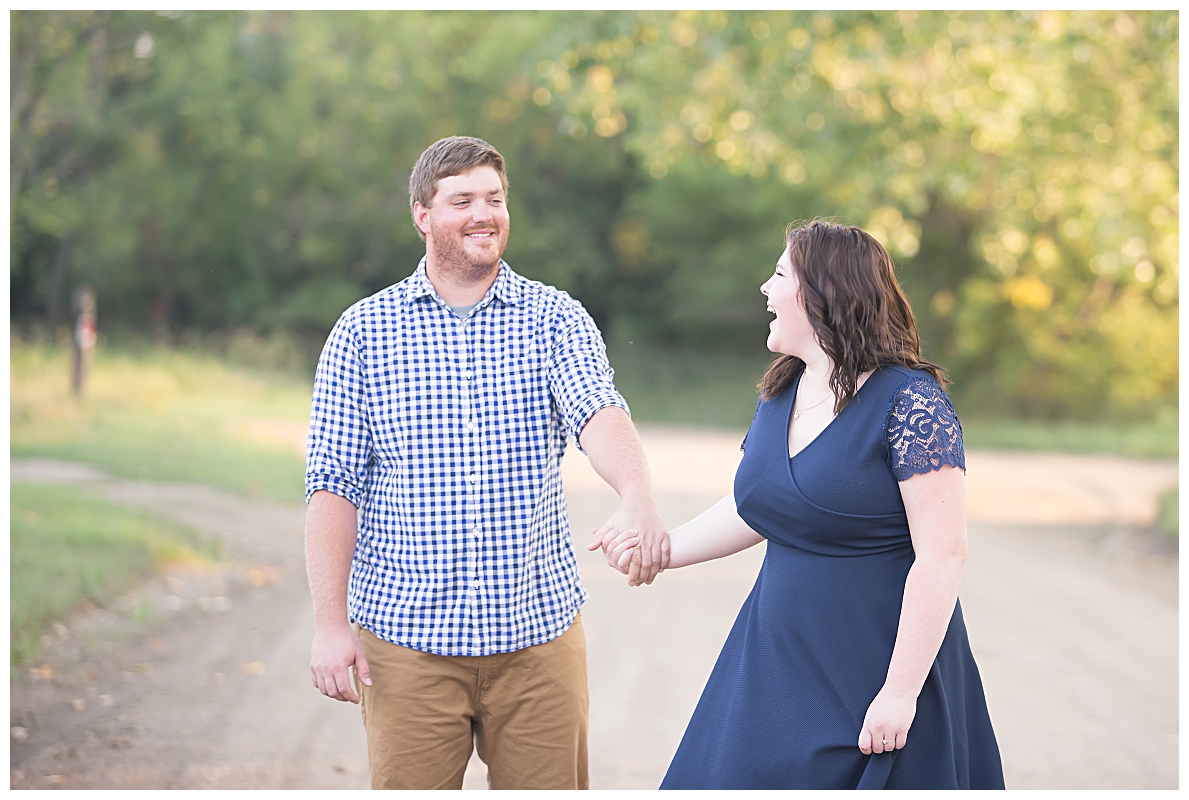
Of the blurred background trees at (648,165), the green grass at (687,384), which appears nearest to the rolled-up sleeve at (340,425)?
the blurred background trees at (648,165)

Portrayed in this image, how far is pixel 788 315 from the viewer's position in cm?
256

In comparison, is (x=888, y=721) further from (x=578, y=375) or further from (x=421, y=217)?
(x=421, y=217)

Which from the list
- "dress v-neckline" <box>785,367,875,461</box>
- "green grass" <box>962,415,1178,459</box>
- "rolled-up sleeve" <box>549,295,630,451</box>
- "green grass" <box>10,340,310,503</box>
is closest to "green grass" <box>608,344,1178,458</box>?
"green grass" <box>962,415,1178,459</box>

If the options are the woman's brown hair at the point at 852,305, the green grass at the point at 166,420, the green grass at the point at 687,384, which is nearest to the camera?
the woman's brown hair at the point at 852,305

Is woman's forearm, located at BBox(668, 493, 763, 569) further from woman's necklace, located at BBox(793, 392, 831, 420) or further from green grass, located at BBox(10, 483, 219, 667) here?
green grass, located at BBox(10, 483, 219, 667)

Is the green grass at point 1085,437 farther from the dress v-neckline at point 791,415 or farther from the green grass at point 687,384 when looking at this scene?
the dress v-neckline at point 791,415

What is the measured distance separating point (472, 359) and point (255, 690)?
397cm

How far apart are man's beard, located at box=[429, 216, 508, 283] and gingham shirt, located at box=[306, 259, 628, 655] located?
66 millimetres

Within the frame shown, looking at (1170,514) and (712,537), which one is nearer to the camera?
(712,537)

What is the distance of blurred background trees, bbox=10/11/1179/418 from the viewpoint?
11031 mm

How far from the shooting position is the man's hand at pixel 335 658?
281cm

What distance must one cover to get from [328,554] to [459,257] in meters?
0.82

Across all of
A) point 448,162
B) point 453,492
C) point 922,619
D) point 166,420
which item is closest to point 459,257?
point 448,162

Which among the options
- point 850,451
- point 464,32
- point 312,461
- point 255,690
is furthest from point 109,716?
point 464,32
